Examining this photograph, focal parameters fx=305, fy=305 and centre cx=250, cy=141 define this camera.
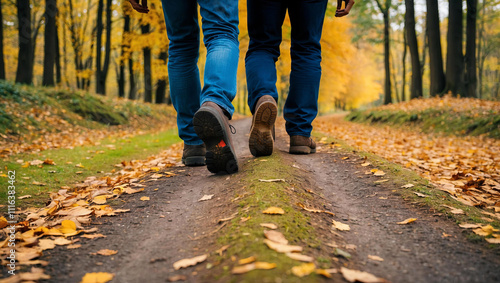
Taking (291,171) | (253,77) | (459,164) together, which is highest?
(253,77)

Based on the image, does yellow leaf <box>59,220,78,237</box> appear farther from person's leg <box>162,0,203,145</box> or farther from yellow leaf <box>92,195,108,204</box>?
person's leg <box>162,0,203,145</box>

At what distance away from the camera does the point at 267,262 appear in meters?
0.95

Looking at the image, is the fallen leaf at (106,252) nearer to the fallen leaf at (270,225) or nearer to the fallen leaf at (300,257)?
the fallen leaf at (270,225)

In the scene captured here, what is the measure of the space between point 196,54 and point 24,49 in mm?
11467

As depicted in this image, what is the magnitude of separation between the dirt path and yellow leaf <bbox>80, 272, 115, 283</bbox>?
0.16 ft

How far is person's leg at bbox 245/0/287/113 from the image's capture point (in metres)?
2.44

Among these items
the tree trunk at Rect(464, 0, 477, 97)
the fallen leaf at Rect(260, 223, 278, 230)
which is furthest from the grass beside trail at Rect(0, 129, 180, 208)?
the tree trunk at Rect(464, 0, 477, 97)

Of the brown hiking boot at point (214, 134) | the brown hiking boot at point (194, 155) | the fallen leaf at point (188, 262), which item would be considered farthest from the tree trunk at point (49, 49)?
the fallen leaf at point (188, 262)

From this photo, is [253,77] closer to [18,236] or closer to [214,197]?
[214,197]

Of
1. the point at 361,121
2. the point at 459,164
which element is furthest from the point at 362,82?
the point at 459,164

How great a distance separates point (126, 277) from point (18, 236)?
2.31 ft

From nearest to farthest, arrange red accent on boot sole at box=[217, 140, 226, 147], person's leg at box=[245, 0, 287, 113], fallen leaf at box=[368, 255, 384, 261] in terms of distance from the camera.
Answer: fallen leaf at box=[368, 255, 384, 261], red accent on boot sole at box=[217, 140, 226, 147], person's leg at box=[245, 0, 287, 113]

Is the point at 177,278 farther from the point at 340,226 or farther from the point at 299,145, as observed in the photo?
the point at 299,145

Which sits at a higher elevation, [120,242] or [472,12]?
[472,12]
